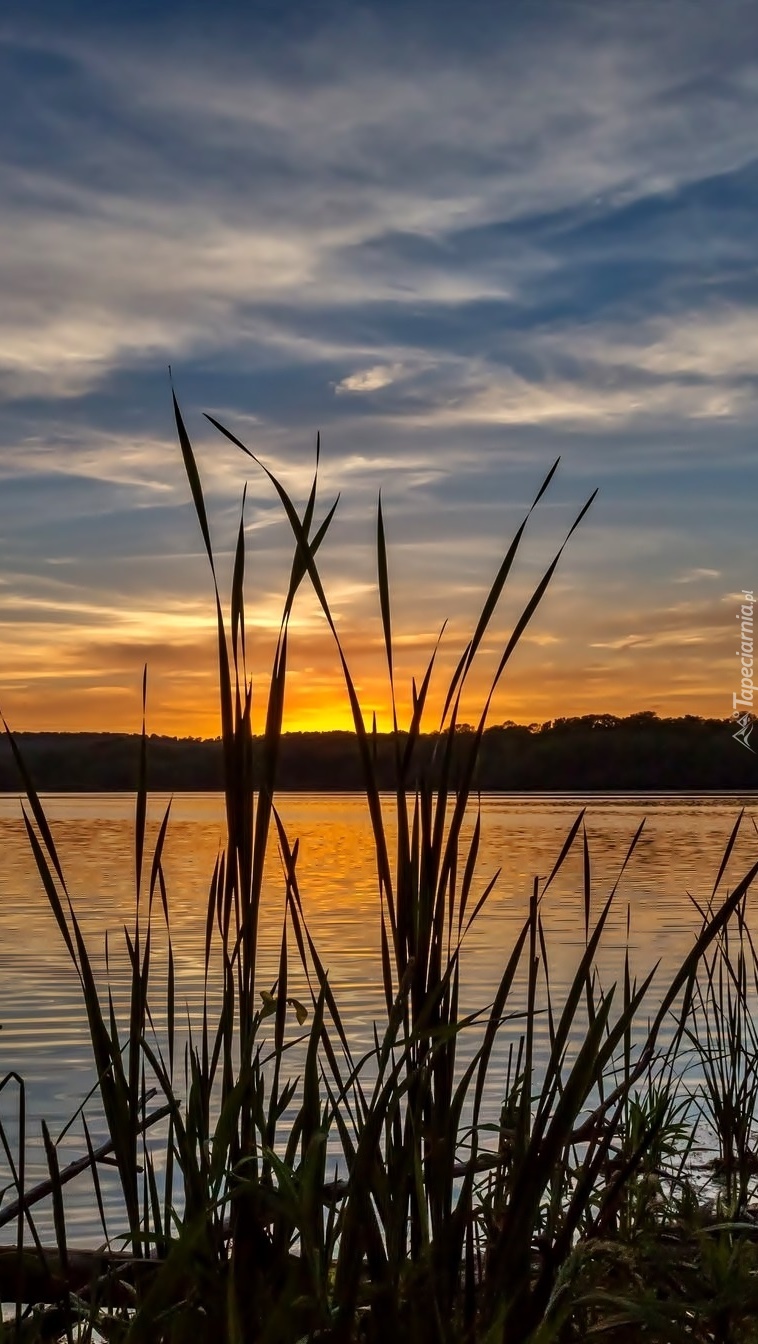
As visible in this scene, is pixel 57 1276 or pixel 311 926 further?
pixel 311 926

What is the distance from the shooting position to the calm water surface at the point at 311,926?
25.2 ft

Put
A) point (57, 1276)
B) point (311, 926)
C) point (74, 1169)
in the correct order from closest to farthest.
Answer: point (74, 1169), point (57, 1276), point (311, 926)

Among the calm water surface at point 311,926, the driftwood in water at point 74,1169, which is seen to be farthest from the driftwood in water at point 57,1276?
the calm water surface at point 311,926

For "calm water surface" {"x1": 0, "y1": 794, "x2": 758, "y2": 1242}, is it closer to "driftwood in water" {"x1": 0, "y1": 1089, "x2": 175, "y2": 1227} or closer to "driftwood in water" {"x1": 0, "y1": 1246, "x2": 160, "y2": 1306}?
"driftwood in water" {"x1": 0, "y1": 1246, "x2": 160, "y2": 1306}

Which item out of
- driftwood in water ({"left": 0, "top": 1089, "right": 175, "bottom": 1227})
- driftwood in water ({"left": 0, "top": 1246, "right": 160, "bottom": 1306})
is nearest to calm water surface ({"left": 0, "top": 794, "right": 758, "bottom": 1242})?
driftwood in water ({"left": 0, "top": 1246, "right": 160, "bottom": 1306})

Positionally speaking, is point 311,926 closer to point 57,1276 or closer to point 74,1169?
point 57,1276

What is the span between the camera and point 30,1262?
2.36m

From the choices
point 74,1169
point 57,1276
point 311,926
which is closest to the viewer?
point 74,1169

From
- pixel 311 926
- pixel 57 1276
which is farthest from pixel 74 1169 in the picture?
pixel 311 926

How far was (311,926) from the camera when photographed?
610 inches

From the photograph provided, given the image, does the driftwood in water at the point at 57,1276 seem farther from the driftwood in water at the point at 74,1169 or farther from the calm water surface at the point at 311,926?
the calm water surface at the point at 311,926

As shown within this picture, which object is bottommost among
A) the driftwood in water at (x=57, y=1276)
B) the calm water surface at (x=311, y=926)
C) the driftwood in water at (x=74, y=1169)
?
the calm water surface at (x=311, y=926)

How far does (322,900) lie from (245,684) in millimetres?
18054

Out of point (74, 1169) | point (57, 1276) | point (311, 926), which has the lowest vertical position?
point (311, 926)
